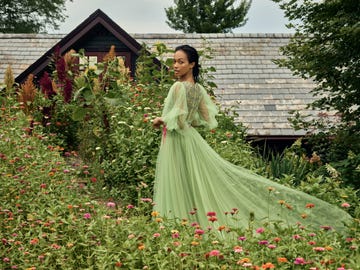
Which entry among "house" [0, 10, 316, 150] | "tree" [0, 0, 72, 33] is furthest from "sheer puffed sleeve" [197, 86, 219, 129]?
"tree" [0, 0, 72, 33]

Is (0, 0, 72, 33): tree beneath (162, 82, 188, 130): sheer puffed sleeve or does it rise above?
above

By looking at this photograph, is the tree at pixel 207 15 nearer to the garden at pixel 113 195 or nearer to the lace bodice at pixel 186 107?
the garden at pixel 113 195

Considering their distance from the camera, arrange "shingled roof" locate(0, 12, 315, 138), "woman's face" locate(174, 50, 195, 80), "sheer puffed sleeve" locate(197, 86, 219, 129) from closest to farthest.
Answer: "woman's face" locate(174, 50, 195, 80)
"sheer puffed sleeve" locate(197, 86, 219, 129)
"shingled roof" locate(0, 12, 315, 138)

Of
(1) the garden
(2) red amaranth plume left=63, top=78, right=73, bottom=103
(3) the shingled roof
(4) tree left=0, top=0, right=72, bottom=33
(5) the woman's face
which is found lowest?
(1) the garden

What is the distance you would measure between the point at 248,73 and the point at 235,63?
0.70 m

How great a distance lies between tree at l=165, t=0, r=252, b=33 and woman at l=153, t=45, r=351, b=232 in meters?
25.7

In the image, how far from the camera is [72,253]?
13.7 ft

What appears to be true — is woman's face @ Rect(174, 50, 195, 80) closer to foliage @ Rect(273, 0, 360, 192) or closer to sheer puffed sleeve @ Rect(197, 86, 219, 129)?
sheer puffed sleeve @ Rect(197, 86, 219, 129)

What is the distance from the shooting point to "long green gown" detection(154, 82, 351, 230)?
471 cm

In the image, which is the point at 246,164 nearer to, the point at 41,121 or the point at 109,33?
the point at 41,121

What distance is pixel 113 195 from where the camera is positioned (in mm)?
6352

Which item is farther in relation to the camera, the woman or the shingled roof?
the shingled roof

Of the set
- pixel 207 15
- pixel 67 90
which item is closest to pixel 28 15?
pixel 207 15

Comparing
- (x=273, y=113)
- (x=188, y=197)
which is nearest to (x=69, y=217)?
(x=188, y=197)
